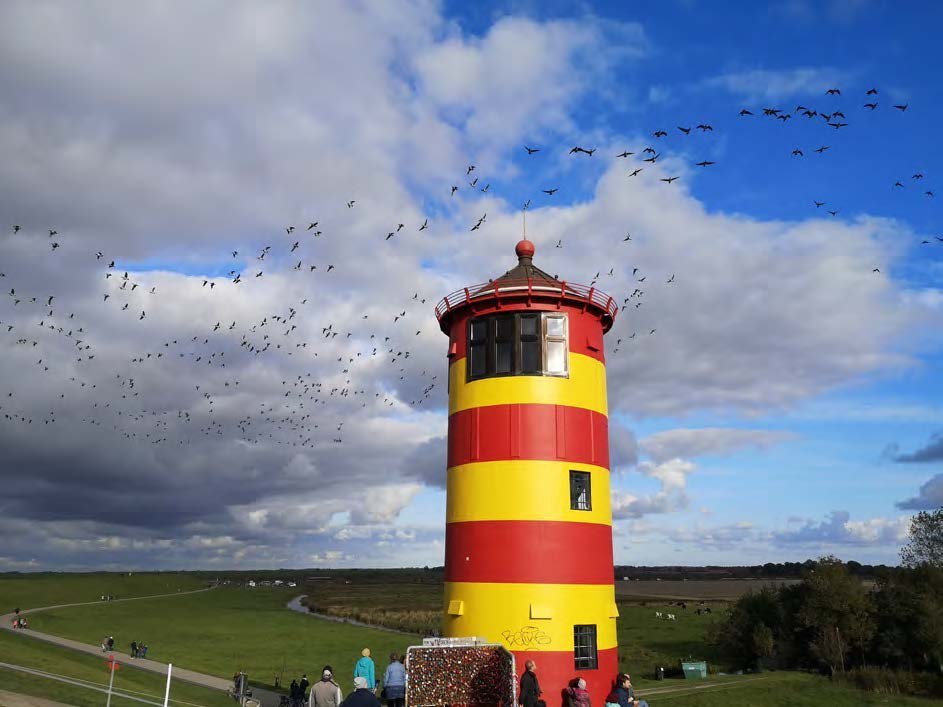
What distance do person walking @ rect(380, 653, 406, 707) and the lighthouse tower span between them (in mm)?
2348

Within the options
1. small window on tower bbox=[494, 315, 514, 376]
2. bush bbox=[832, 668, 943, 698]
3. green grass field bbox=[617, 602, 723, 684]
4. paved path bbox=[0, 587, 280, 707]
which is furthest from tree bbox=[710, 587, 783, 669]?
small window on tower bbox=[494, 315, 514, 376]

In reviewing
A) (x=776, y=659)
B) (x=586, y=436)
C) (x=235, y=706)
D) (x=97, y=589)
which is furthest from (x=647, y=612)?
(x=97, y=589)

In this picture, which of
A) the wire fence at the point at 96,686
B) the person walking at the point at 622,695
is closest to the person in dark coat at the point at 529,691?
the person walking at the point at 622,695

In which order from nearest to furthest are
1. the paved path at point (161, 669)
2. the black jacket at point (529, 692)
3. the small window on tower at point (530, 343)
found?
the black jacket at point (529, 692), the small window on tower at point (530, 343), the paved path at point (161, 669)

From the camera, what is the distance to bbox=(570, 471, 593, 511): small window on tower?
19.6 m

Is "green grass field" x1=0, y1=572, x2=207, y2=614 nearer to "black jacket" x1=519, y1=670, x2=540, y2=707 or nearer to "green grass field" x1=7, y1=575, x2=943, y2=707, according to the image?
"green grass field" x1=7, y1=575, x2=943, y2=707

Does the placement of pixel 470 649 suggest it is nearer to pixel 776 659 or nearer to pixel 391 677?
pixel 391 677

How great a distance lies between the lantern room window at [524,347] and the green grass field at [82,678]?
1890cm

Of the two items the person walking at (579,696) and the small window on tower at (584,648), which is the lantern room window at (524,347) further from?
the person walking at (579,696)

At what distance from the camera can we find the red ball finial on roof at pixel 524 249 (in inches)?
904

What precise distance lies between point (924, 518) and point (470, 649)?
223 feet

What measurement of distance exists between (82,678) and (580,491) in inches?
1072

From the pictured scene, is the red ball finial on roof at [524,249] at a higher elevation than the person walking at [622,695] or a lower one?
higher

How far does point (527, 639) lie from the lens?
18.0m
